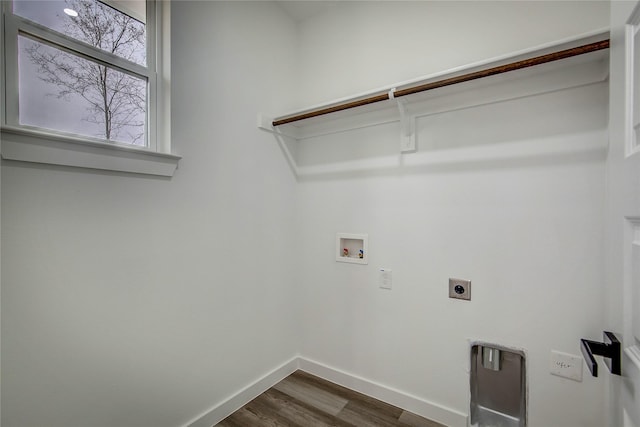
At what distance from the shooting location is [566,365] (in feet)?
4.47

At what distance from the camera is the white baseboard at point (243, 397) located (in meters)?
1.61

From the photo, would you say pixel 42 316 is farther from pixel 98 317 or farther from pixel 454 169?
pixel 454 169

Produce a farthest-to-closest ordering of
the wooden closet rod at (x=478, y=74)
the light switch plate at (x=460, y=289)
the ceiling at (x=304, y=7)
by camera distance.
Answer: the ceiling at (x=304, y=7), the light switch plate at (x=460, y=289), the wooden closet rod at (x=478, y=74)

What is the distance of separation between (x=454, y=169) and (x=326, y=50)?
1284mm

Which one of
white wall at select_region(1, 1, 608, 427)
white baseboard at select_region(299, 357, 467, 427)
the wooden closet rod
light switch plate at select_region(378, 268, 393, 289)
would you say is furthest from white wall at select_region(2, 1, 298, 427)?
light switch plate at select_region(378, 268, 393, 289)

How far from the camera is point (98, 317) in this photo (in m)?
1.22

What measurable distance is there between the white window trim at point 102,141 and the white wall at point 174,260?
1.8 inches

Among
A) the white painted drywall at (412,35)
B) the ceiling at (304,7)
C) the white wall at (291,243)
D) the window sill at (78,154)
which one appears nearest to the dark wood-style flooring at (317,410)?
the white wall at (291,243)

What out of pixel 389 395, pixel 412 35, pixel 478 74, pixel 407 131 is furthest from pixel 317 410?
pixel 412 35

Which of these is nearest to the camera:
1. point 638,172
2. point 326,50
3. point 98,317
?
point 638,172

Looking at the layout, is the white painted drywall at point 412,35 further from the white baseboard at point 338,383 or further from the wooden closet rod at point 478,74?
the white baseboard at point 338,383

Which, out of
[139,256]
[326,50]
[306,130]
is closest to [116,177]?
[139,256]

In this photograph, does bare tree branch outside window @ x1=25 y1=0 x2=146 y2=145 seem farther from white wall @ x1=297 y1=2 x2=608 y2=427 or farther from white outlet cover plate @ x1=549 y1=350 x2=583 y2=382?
white outlet cover plate @ x1=549 y1=350 x2=583 y2=382

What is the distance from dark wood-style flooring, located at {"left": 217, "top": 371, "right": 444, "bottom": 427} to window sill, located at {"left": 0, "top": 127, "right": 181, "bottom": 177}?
147cm
